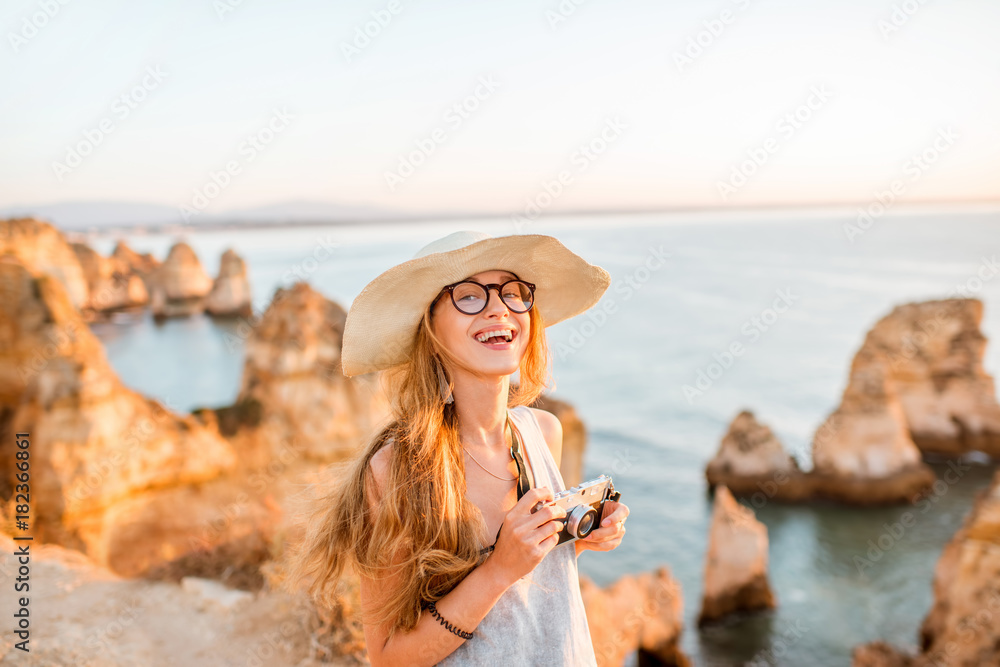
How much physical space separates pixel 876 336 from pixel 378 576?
3487 cm

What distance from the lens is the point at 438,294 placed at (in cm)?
231

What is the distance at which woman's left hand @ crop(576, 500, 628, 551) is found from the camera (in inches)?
87.7

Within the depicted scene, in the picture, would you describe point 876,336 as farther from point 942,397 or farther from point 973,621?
point 973,621

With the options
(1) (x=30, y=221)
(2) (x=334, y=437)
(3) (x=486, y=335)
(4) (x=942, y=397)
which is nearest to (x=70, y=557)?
(3) (x=486, y=335)

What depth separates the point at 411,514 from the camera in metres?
2.13

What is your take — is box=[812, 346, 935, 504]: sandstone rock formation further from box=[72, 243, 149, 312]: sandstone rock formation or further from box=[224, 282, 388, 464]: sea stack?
box=[72, 243, 149, 312]: sandstone rock formation

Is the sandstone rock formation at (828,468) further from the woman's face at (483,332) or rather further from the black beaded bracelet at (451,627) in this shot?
the black beaded bracelet at (451,627)

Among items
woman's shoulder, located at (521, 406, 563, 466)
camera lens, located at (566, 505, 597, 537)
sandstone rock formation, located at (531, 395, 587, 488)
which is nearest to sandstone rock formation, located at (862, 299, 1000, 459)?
sandstone rock formation, located at (531, 395, 587, 488)

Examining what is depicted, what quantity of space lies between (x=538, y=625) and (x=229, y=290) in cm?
6636

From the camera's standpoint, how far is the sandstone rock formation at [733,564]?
59.2 feet

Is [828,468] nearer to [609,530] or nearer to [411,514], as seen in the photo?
[609,530]

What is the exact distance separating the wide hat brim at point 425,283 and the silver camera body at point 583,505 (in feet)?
2.55

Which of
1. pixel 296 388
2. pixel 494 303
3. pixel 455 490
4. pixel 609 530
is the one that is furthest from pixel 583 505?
pixel 296 388

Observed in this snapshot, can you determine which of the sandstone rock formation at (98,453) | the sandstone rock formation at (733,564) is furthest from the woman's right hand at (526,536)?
the sandstone rock formation at (733,564)
